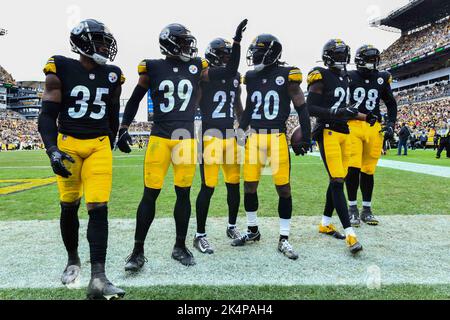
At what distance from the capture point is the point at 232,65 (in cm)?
355

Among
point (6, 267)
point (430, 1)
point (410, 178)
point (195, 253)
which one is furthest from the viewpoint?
point (430, 1)

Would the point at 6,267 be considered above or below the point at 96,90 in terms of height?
below

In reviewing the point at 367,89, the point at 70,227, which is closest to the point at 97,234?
the point at 70,227

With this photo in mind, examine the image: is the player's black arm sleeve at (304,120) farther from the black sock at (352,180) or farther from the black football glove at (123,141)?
the black football glove at (123,141)

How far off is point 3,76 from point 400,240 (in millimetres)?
89250

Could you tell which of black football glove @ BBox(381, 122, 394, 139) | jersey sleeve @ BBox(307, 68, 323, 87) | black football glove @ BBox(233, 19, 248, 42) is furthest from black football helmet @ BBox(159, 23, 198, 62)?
black football glove @ BBox(381, 122, 394, 139)

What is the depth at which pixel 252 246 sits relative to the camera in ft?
12.8

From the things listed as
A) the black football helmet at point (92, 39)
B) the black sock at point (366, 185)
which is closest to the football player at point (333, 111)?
the black sock at point (366, 185)

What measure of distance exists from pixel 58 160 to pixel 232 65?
186 cm

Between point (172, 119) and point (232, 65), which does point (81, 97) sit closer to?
point (172, 119)

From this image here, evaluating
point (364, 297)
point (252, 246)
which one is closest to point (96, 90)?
point (252, 246)

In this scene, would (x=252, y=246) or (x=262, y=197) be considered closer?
(x=252, y=246)

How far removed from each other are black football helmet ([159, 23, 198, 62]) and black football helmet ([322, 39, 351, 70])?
1.64m
